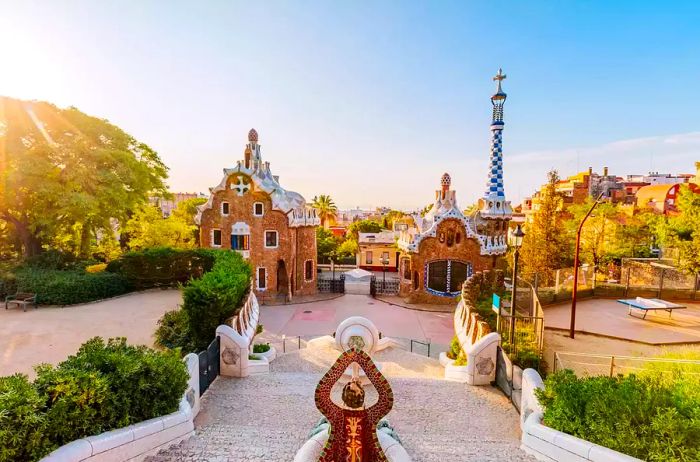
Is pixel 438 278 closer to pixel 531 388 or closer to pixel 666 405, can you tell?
pixel 531 388

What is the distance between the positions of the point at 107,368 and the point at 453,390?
7.30 metres

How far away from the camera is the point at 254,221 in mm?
24719

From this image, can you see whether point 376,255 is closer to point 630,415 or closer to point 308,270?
A: point 308,270

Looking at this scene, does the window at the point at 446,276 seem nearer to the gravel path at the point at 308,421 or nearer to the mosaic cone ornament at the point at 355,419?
the gravel path at the point at 308,421

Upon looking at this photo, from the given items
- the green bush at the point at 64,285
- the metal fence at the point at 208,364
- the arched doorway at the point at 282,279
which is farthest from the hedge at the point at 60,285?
the metal fence at the point at 208,364

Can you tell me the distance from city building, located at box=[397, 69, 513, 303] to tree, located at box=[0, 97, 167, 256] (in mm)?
17878

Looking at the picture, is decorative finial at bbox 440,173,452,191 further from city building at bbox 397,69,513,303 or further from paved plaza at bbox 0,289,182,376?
paved plaza at bbox 0,289,182,376

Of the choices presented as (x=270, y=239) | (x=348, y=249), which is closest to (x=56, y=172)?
(x=270, y=239)

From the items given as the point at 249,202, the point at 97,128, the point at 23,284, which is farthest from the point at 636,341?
the point at 97,128

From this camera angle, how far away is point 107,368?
5754mm

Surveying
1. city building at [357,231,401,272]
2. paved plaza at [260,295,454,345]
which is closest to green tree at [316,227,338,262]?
city building at [357,231,401,272]

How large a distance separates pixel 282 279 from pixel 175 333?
1358 cm

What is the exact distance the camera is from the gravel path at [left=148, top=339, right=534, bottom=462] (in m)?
6.09

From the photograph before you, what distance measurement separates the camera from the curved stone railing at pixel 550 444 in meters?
5.01
